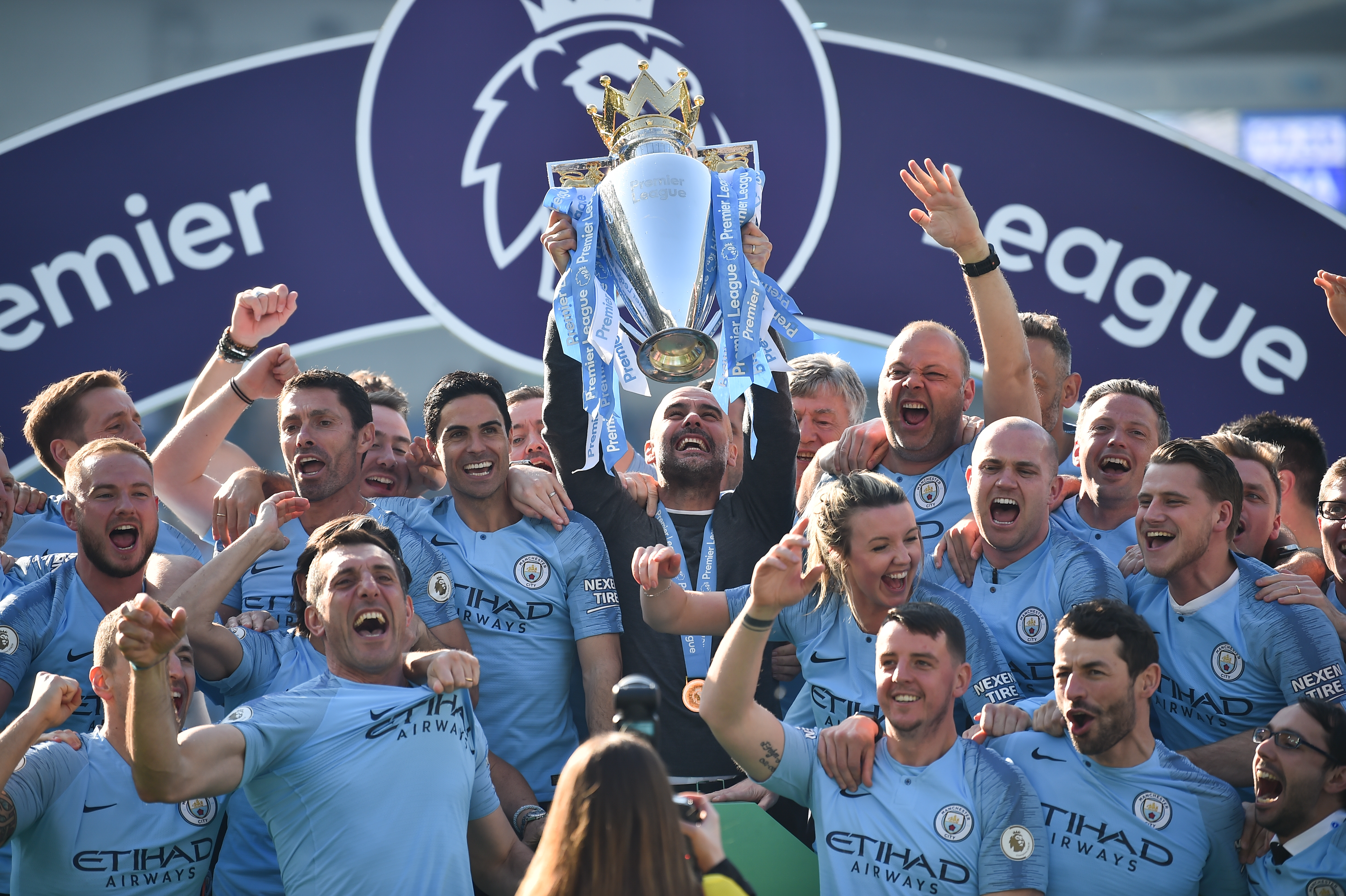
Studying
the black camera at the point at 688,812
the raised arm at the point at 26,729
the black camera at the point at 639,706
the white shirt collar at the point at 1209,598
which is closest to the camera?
the black camera at the point at 639,706

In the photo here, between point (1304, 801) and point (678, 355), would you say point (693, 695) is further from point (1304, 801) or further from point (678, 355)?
point (1304, 801)

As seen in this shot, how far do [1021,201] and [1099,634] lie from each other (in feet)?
11.2

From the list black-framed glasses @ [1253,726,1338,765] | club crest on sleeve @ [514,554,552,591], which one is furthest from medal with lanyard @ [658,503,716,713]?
black-framed glasses @ [1253,726,1338,765]

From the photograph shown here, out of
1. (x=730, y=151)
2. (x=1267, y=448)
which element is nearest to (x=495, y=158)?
(x=730, y=151)

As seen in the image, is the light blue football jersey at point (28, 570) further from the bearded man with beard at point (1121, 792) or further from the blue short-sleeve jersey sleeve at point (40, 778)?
the bearded man with beard at point (1121, 792)

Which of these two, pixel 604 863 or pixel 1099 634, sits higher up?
pixel 1099 634

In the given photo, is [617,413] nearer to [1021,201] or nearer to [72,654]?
[72,654]

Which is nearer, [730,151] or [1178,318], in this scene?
[730,151]

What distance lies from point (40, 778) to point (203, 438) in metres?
1.77

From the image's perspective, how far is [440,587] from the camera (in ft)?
13.1

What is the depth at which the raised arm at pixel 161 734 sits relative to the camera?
2729 mm

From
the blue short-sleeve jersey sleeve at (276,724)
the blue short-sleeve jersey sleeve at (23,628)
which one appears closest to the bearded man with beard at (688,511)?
the blue short-sleeve jersey sleeve at (276,724)

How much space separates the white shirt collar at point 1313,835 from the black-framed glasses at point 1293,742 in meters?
0.15

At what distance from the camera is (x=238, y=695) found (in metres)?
3.71
